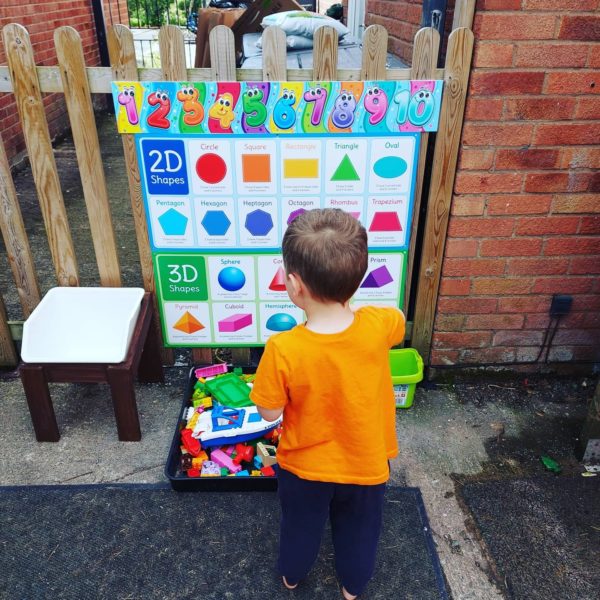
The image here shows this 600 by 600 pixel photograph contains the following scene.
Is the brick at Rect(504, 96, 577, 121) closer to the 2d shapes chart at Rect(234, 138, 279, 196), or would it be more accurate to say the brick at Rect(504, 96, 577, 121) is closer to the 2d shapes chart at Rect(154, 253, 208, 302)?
the 2d shapes chart at Rect(234, 138, 279, 196)

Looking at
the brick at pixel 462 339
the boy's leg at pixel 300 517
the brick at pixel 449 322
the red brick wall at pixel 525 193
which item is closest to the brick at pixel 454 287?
the red brick wall at pixel 525 193

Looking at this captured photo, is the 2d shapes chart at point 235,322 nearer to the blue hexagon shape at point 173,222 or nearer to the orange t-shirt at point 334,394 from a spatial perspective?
the blue hexagon shape at point 173,222

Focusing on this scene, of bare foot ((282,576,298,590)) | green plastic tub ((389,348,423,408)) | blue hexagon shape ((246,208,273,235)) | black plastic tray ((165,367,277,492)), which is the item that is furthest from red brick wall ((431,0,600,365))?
bare foot ((282,576,298,590))

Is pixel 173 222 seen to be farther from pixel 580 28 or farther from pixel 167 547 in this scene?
pixel 580 28

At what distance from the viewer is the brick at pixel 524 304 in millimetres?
3107

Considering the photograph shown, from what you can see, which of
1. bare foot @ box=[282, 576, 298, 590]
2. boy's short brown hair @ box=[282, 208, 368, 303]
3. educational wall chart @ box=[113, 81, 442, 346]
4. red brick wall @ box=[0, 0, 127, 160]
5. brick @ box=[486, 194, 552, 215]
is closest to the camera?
boy's short brown hair @ box=[282, 208, 368, 303]

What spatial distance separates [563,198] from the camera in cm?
282

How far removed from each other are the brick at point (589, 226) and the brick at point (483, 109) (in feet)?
2.51

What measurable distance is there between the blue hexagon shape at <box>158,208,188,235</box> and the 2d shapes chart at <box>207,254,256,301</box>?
0.22 metres

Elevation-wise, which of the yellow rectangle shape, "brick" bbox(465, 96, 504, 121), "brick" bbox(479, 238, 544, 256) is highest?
"brick" bbox(465, 96, 504, 121)

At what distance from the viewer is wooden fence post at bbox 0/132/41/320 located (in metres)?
2.86

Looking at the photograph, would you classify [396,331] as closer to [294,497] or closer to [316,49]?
[294,497]

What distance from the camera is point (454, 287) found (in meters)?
3.06

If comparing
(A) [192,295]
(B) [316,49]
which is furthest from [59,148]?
(B) [316,49]
